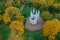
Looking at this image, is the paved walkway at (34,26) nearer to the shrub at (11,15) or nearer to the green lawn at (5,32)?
the shrub at (11,15)

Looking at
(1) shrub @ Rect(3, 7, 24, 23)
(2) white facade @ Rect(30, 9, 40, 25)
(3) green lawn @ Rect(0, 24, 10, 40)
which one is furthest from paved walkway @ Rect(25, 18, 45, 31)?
(3) green lawn @ Rect(0, 24, 10, 40)

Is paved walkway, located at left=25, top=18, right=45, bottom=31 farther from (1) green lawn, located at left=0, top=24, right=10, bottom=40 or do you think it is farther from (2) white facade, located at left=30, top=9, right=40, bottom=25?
(1) green lawn, located at left=0, top=24, right=10, bottom=40

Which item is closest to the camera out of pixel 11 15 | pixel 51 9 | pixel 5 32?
pixel 5 32

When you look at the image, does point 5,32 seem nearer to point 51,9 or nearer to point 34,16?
point 34,16

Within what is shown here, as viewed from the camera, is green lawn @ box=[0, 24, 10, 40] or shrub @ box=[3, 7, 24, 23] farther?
shrub @ box=[3, 7, 24, 23]

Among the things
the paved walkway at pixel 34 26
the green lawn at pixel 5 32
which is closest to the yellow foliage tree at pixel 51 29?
the paved walkway at pixel 34 26

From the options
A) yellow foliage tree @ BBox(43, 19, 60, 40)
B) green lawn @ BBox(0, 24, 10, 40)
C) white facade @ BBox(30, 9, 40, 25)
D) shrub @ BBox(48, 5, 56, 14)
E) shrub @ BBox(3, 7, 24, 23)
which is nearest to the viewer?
yellow foliage tree @ BBox(43, 19, 60, 40)

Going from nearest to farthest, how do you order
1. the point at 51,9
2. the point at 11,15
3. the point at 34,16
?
the point at 11,15, the point at 34,16, the point at 51,9

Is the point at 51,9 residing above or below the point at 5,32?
above

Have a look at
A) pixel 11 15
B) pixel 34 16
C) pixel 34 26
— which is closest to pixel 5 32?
pixel 11 15

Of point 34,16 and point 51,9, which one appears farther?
point 51,9

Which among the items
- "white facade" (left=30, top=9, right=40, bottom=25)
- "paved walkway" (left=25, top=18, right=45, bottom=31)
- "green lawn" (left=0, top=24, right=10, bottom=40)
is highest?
"white facade" (left=30, top=9, right=40, bottom=25)

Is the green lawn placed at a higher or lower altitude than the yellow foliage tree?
lower
